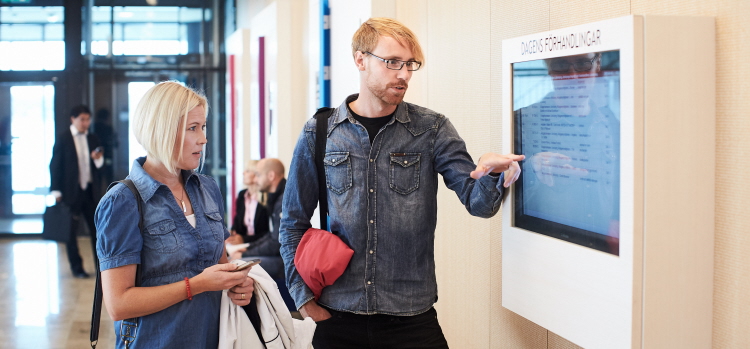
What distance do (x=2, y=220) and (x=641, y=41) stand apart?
1175cm

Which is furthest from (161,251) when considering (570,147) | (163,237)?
(570,147)

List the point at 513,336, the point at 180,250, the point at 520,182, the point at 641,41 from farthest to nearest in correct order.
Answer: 1. the point at 513,336
2. the point at 520,182
3. the point at 180,250
4. the point at 641,41

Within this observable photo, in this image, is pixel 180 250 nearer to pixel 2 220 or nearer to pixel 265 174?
pixel 265 174

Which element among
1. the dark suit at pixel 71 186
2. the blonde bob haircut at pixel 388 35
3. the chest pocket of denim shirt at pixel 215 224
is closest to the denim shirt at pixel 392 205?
the blonde bob haircut at pixel 388 35

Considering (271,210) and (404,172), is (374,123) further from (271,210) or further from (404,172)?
(271,210)

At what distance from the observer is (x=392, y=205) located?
2.14 metres

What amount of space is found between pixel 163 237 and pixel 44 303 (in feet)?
16.9

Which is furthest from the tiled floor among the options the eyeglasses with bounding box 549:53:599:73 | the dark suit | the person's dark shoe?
the eyeglasses with bounding box 549:53:599:73

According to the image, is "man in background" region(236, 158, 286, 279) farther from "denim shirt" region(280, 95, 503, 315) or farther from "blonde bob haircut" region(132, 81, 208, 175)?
"blonde bob haircut" region(132, 81, 208, 175)

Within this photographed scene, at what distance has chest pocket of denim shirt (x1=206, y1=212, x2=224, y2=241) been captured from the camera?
2.03 metres

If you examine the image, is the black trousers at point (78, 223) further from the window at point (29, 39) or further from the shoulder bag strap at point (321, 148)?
the shoulder bag strap at point (321, 148)

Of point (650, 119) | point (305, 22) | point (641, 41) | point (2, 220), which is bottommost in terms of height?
point (2, 220)

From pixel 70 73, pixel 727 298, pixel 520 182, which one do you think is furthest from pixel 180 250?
pixel 70 73

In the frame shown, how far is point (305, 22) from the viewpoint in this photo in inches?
252
